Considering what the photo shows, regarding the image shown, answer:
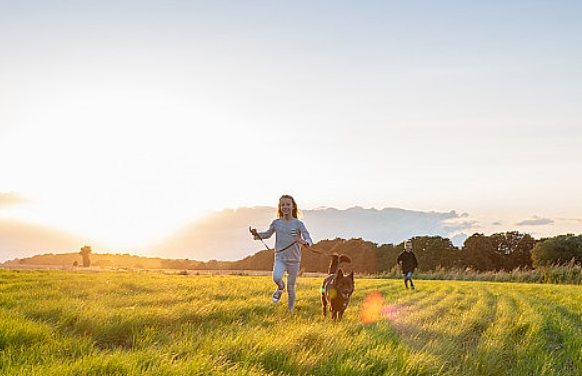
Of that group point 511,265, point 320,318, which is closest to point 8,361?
point 320,318

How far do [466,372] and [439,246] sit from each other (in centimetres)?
5149

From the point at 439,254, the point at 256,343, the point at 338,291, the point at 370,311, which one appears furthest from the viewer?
the point at 439,254

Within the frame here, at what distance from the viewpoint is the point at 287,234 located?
10305 millimetres

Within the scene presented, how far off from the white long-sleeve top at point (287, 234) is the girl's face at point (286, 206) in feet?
0.63

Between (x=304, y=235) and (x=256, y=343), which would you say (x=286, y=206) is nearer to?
(x=304, y=235)

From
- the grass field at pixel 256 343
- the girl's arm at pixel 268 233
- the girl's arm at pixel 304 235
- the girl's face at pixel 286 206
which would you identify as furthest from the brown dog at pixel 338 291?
the girl's arm at pixel 268 233

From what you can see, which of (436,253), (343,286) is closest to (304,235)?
(343,286)

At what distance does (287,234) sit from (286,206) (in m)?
0.56

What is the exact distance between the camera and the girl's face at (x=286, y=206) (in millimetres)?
10252

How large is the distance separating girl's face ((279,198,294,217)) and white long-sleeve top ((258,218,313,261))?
191 millimetres

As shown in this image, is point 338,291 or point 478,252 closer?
point 338,291

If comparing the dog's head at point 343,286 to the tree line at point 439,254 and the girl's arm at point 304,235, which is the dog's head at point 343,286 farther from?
the tree line at point 439,254

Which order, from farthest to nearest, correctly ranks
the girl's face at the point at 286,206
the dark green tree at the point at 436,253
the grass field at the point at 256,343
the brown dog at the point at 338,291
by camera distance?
1. the dark green tree at the point at 436,253
2. the girl's face at the point at 286,206
3. the brown dog at the point at 338,291
4. the grass field at the point at 256,343

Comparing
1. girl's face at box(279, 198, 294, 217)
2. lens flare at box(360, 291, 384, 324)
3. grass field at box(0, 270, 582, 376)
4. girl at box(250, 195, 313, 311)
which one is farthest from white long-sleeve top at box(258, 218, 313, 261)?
lens flare at box(360, 291, 384, 324)
